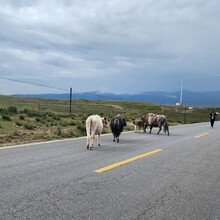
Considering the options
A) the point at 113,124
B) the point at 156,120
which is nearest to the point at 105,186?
the point at 113,124

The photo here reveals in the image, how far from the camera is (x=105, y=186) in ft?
20.7

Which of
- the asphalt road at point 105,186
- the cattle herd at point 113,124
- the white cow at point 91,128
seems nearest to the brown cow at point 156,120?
the cattle herd at point 113,124

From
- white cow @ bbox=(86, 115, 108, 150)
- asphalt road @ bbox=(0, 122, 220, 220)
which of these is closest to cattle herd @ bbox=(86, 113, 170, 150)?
white cow @ bbox=(86, 115, 108, 150)

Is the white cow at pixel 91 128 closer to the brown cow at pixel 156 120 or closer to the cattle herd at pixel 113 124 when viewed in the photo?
the cattle herd at pixel 113 124

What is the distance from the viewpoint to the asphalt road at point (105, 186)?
4.89 m

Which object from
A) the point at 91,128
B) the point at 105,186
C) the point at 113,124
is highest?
the point at 91,128

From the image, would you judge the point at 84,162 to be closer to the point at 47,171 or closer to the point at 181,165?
the point at 47,171

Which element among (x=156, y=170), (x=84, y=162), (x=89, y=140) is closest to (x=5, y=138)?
(x=89, y=140)

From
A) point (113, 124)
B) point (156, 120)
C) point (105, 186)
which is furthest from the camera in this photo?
point (156, 120)

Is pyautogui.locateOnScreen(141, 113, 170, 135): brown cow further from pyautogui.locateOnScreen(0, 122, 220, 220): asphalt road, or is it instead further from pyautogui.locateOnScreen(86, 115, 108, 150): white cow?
pyautogui.locateOnScreen(0, 122, 220, 220): asphalt road

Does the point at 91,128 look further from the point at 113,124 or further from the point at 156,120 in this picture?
the point at 156,120

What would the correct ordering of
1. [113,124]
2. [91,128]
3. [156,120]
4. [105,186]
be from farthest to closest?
1. [156,120]
2. [113,124]
3. [91,128]
4. [105,186]

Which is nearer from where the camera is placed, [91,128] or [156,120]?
[91,128]

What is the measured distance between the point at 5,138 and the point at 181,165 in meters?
7.37
